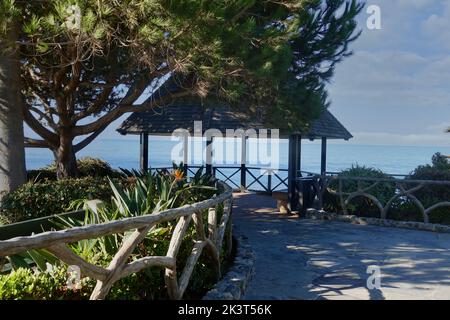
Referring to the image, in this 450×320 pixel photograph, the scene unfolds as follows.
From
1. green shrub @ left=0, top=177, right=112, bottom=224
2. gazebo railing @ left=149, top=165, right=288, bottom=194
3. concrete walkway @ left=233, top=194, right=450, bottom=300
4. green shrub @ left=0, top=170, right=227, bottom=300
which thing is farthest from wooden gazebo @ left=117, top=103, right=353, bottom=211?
green shrub @ left=0, top=170, right=227, bottom=300

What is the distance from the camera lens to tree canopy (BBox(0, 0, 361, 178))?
6832 mm

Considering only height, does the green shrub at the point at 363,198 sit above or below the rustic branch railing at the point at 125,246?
below

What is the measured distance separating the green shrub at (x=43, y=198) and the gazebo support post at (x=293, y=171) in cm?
536

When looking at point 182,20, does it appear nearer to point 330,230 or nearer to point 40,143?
point 330,230

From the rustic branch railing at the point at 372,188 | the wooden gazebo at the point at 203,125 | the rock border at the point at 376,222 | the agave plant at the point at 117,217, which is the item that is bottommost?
the rock border at the point at 376,222

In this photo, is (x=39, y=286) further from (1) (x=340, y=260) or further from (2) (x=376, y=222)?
(2) (x=376, y=222)

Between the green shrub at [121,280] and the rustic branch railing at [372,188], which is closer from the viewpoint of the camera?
the green shrub at [121,280]

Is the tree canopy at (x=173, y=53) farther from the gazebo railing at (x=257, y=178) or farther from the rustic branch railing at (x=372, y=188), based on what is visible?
the gazebo railing at (x=257, y=178)

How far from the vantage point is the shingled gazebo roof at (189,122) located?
14617 mm

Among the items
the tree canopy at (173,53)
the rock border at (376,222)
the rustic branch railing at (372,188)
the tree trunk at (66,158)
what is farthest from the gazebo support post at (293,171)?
the tree trunk at (66,158)

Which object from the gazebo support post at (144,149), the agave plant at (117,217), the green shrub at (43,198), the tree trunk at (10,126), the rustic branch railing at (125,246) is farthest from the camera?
the gazebo support post at (144,149)

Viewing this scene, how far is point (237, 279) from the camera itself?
5.36 m

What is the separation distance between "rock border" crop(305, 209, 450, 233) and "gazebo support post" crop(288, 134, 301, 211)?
0.64 metres

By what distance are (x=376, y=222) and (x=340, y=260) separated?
4249mm
